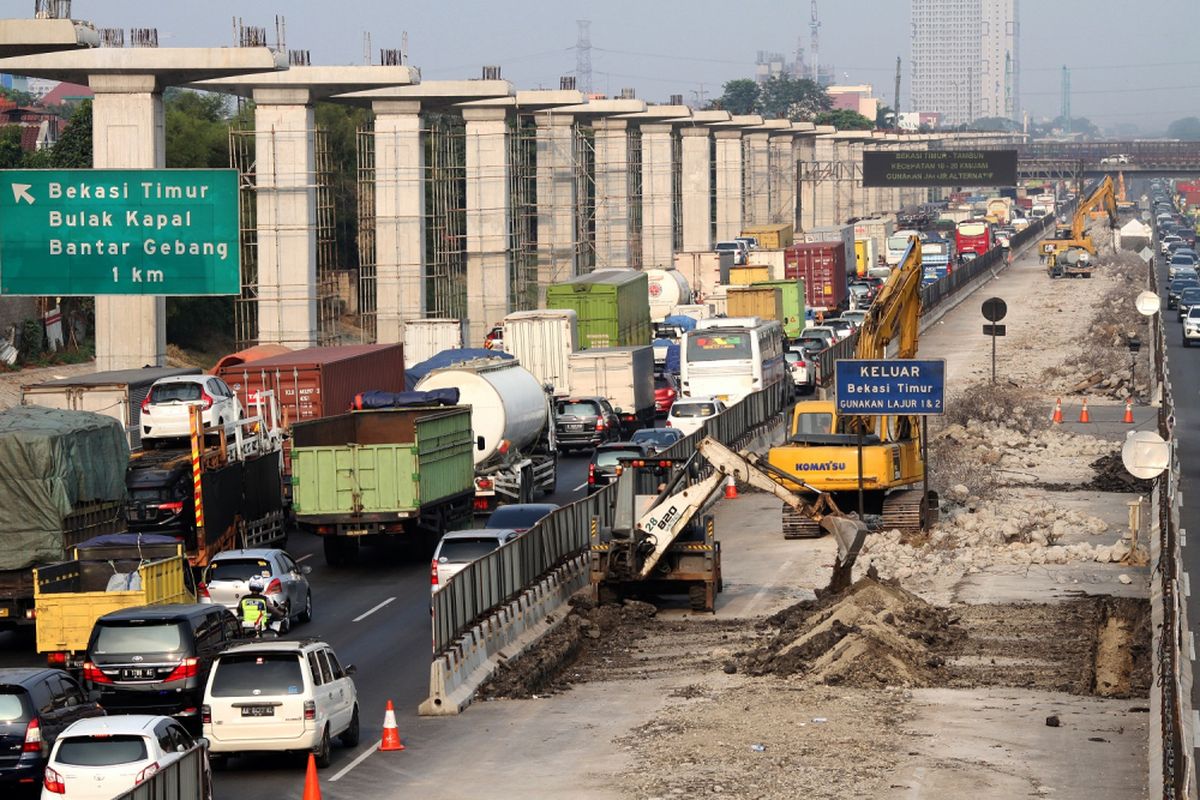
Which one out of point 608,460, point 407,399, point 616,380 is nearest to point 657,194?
point 616,380

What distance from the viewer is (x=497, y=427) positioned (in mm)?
42344

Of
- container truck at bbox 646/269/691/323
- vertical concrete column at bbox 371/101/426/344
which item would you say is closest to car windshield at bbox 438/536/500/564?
vertical concrete column at bbox 371/101/426/344

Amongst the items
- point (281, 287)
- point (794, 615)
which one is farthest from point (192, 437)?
point (281, 287)

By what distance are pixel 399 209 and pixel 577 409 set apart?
1791 centimetres

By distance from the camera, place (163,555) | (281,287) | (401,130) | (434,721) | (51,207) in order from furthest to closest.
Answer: (401,130) → (281,287) → (51,207) → (163,555) → (434,721)

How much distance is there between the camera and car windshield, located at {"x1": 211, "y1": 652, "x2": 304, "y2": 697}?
20703 millimetres

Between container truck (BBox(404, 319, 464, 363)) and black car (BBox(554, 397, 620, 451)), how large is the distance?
11.7 meters

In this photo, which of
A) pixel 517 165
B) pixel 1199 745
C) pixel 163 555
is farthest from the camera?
pixel 517 165

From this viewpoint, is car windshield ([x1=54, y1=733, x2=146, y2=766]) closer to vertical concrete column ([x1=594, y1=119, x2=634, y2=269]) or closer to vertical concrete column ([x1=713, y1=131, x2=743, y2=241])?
vertical concrete column ([x1=594, y1=119, x2=634, y2=269])

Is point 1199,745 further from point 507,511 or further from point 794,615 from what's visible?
point 507,511

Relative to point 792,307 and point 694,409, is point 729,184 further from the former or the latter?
point 694,409

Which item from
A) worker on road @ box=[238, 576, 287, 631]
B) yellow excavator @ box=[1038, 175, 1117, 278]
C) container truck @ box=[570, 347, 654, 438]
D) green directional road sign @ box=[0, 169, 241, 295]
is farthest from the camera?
yellow excavator @ box=[1038, 175, 1117, 278]

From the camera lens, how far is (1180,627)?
21281 millimetres

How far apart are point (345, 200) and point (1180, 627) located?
96567 mm
